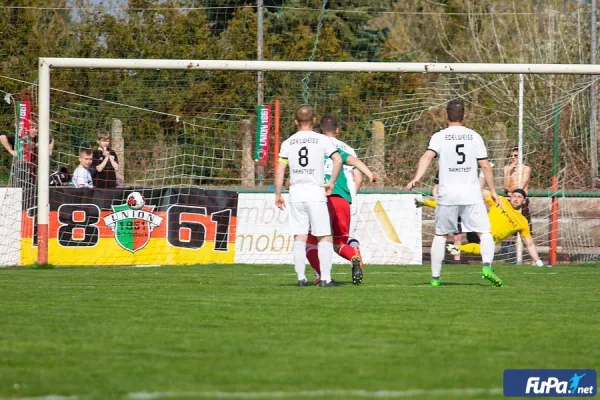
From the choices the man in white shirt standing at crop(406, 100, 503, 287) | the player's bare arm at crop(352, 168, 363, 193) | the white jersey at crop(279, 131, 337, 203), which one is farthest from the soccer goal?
the white jersey at crop(279, 131, 337, 203)

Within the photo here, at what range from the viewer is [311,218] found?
1161cm

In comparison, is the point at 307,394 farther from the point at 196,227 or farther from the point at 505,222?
the point at 196,227

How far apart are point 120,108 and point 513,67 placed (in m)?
6.67

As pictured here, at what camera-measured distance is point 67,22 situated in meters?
33.2

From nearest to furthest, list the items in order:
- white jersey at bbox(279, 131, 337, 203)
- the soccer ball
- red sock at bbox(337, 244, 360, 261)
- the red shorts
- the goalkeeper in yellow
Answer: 1. white jersey at bbox(279, 131, 337, 203)
2. red sock at bbox(337, 244, 360, 261)
3. the red shorts
4. the goalkeeper in yellow
5. the soccer ball

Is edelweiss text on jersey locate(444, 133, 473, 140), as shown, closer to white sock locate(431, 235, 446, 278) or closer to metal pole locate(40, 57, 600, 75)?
white sock locate(431, 235, 446, 278)

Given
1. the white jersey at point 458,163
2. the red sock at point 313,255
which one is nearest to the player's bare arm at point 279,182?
the red sock at point 313,255

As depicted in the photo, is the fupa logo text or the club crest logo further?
the club crest logo

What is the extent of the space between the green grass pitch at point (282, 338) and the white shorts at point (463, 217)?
0.63 meters

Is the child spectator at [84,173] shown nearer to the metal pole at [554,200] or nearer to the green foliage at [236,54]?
the green foliage at [236,54]

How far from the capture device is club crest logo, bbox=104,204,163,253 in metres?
17.0

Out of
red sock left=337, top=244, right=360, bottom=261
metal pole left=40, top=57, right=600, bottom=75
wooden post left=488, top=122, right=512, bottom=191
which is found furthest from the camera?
wooden post left=488, top=122, right=512, bottom=191

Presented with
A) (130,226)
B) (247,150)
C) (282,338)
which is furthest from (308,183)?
(247,150)

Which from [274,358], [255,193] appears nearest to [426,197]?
[255,193]
